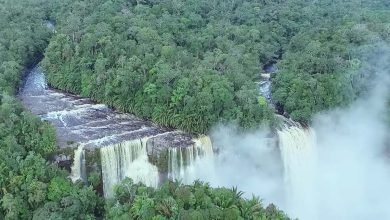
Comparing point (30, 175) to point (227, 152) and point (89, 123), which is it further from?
point (227, 152)

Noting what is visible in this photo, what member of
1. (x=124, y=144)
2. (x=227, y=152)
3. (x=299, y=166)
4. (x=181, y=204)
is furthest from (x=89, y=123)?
(x=299, y=166)

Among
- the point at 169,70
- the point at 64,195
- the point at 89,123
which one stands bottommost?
the point at 64,195

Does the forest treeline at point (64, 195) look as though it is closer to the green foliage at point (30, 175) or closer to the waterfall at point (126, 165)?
the green foliage at point (30, 175)

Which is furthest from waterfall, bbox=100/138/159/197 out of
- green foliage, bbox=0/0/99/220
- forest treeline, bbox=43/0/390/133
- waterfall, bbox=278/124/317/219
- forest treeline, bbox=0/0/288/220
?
waterfall, bbox=278/124/317/219

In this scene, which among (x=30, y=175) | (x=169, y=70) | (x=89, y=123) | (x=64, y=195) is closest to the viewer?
(x=64, y=195)

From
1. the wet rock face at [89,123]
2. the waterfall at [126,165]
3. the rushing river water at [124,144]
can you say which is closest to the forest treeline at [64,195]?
the waterfall at [126,165]
